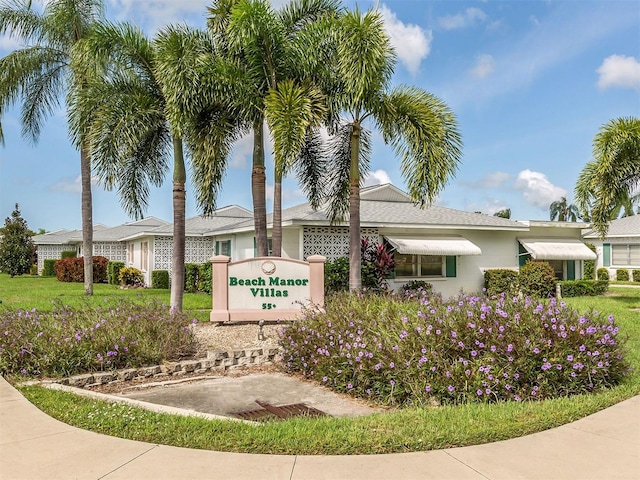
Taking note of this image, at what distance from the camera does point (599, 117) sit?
16.9 meters

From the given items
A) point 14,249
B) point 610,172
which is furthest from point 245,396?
point 14,249

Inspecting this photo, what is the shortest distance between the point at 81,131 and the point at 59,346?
7826 millimetres

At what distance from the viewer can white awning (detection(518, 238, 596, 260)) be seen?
19.2 meters

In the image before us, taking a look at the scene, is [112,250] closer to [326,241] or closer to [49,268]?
[49,268]

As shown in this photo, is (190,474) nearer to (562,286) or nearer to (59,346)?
(59,346)

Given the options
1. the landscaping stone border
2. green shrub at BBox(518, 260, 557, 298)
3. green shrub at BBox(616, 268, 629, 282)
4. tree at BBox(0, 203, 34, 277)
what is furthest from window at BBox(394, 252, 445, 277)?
tree at BBox(0, 203, 34, 277)

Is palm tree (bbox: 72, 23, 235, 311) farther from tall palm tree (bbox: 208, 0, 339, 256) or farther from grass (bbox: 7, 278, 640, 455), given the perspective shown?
grass (bbox: 7, 278, 640, 455)

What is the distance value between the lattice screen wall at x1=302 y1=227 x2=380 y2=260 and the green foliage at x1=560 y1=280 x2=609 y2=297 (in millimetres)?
8648

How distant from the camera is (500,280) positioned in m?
18.7

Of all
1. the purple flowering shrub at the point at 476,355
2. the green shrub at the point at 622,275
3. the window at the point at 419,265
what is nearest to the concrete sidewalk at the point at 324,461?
the purple flowering shrub at the point at 476,355

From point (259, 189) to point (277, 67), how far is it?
10.3 feet

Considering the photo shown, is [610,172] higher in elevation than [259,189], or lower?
higher

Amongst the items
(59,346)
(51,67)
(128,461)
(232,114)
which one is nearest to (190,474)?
(128,461)

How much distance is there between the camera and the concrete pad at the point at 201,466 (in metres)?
3.62
